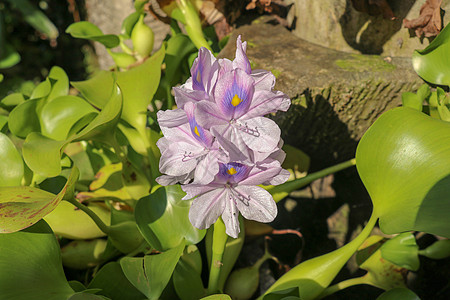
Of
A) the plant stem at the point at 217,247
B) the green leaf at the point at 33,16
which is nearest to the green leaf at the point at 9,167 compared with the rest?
the plant stem at the point at 217,247

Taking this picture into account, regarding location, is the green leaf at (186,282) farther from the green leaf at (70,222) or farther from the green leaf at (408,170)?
the green leaf at (408,170)

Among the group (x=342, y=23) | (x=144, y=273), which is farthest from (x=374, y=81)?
(x=144, y=273)

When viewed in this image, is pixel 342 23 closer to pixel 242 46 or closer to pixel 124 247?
pixel 242 46

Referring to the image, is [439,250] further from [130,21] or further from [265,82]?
[130,21]

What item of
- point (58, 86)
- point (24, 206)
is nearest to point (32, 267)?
point (24, 206)

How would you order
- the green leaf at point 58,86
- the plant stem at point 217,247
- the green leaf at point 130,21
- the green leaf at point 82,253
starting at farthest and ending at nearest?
the green leaf at point 130,21 < the green leaf at point 58,86 < the green leaf at point 82,253 < the plant stem at point 217,247

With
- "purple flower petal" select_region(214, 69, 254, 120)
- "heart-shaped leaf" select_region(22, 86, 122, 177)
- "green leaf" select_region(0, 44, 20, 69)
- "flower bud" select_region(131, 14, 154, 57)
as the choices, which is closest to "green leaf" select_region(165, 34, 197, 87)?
"flower bud" select_region(131, 14, 154, 57)
